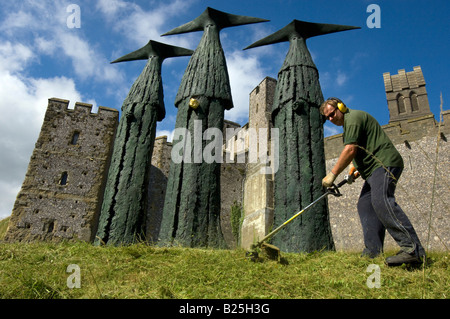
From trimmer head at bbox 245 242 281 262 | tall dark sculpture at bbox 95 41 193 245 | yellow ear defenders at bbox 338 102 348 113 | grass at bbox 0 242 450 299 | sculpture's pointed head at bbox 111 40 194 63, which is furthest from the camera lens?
sculpture's pointed head at bbox 111 40 194 63

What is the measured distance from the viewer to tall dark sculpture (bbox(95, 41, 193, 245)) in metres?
5.43

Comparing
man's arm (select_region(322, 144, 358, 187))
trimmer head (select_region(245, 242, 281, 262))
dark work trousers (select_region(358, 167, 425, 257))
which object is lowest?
trimmer head (select_region(245, 242, 281, 262))

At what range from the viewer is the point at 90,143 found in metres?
17.6

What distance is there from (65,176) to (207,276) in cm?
1524

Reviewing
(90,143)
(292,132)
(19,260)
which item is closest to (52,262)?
(19,260)

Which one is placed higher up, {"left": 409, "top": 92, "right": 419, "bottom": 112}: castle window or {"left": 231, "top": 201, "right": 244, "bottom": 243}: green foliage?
{"left": 409, "top": 92, "right": 419, "bottom": 112}: castle window

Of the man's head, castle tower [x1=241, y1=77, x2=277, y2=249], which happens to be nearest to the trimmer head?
the man's head

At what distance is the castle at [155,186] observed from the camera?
47.1ft

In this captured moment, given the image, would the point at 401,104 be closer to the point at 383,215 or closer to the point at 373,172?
the point at 373,172

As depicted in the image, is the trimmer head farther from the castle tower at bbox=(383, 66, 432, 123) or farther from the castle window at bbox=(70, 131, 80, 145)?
the castle tower at bbox=(383, 66, 432, 123)

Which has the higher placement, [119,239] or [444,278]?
[119,239]

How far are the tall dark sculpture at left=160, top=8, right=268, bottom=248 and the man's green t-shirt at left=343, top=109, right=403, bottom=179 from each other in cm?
216
